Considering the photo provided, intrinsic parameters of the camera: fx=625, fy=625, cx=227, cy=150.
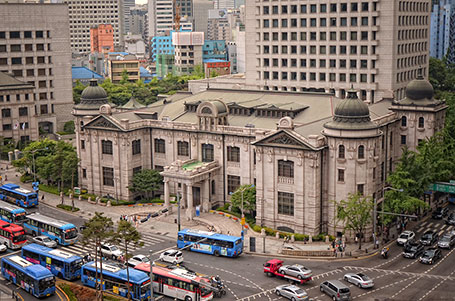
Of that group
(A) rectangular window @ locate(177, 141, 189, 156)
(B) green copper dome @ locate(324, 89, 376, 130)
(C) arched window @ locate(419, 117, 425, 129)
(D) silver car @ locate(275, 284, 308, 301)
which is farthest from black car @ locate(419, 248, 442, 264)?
(A) rectangular window @ locate(177, 141, 189, 156)

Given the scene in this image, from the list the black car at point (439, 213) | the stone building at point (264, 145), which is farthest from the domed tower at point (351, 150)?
the black car at point (439, 213)

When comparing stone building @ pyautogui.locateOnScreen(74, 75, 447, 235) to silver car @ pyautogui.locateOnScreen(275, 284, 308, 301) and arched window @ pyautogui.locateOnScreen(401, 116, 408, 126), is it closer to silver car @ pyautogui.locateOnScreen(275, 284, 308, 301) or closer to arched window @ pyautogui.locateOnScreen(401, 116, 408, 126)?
arched window @ pyautogui.locateOnScreen(401, 116, 408, 126)

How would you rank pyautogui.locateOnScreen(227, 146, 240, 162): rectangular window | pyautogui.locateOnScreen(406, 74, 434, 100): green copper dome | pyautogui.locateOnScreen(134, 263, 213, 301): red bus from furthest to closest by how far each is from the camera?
1. pyautogui.locateOnScreen(406, 74, 434, 100): green copper dome
2. pyautogui.locateOnScreen(227, 146, 240, 162): rectangular window
3. pyautogui.locateOnScreen(134, 263, 213, 301): red bus

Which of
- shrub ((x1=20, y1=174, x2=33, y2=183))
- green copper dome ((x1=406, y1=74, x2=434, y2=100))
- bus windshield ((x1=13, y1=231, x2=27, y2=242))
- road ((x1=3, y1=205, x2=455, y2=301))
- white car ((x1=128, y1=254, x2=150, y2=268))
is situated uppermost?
green copper dome ((x1=406, y1=74, x2=434, y2=100))

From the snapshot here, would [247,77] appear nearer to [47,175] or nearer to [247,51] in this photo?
[247,51]

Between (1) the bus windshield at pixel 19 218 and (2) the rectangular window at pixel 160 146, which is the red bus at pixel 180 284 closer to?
(1) the bus windshield at pixel 19 218

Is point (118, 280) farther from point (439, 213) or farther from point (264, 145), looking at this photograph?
point (439, 213)
